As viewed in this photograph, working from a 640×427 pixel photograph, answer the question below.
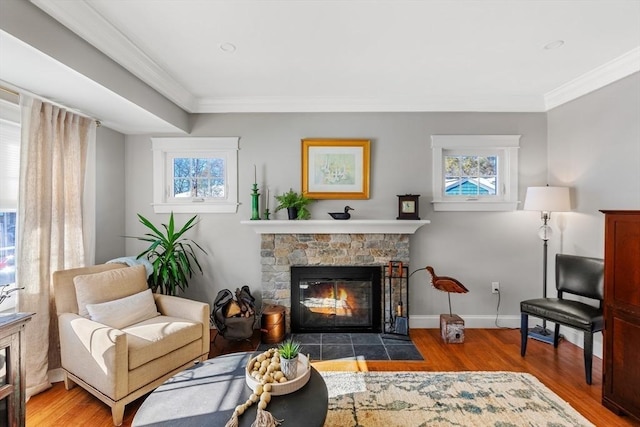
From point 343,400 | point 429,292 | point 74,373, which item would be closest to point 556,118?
point 429,292

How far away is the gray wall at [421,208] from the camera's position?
338 cm

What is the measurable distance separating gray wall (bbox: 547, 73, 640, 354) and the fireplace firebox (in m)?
2.03

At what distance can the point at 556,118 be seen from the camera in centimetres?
325

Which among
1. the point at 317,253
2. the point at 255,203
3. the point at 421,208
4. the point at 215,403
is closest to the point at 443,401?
the point at 215,403

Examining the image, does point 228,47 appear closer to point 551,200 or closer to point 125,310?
point 125,310

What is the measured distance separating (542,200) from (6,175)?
15.4ft

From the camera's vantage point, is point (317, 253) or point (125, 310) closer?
point (125, 310)

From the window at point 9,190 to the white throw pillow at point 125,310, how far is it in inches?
26.8

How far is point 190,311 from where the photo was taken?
8.33 ft

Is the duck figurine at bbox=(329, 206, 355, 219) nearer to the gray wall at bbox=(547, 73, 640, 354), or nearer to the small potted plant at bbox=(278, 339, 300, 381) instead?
the small potted plant at bbox=(278, 339, 300, 381)

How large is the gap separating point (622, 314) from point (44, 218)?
4276 mm

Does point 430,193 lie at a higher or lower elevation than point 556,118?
lower

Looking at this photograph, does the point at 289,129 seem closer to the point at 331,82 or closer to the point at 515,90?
the point at 331,82

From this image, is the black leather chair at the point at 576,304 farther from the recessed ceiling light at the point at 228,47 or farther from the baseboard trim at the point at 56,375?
the baseboard trim at the point at 56,375
